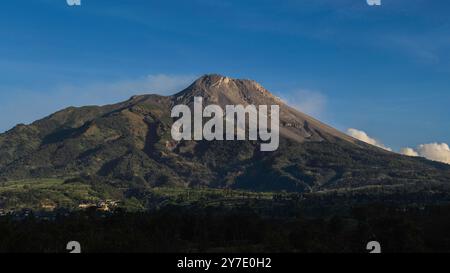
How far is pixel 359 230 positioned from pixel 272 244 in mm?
38257

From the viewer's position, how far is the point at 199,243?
199625 mm
